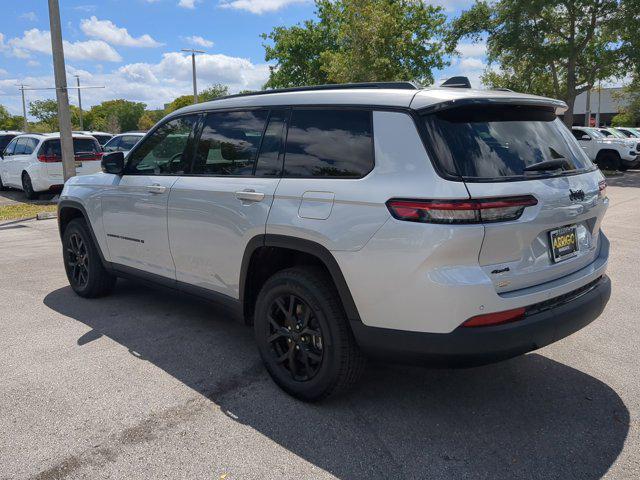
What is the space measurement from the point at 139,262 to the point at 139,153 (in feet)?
3.01

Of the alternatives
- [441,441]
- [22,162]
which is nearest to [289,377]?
[441,441]

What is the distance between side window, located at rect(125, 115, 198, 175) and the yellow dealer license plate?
8.64 ft

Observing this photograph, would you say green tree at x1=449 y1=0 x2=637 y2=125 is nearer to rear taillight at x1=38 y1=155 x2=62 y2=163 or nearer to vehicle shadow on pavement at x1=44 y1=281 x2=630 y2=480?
rear taillight at x1=38 y1=155 x2=62 y2=163

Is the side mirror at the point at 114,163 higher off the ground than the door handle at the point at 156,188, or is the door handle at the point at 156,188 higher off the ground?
the side mirror at the point at 114,163

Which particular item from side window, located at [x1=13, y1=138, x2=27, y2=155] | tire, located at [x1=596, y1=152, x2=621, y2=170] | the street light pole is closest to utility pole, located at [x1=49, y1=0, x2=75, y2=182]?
the street light pole

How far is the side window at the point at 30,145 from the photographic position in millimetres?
14100

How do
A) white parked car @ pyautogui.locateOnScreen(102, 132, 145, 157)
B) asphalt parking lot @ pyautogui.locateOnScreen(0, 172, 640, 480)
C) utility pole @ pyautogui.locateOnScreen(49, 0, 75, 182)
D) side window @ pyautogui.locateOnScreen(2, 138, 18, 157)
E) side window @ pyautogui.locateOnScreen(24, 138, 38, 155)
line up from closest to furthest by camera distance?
asphalt parking lot @ pyautogui.locateOnScreen(0, 172, 640, 480)
utility pole @ pyautogui.locateOnScreen(49, 0, 75, 182)
side window @ pyautogui.locateOnScreen(24, 138, 38, 155)
side window @ pyautogui.locateOnScreen(2, 138, 18, 157)
white parked car @ pyautogui.locateOnScreen(102, 132, 145, 157)

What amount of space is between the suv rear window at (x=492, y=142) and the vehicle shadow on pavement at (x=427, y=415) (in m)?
1.38

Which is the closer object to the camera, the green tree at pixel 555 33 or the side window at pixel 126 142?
the side window at pixel 126 142

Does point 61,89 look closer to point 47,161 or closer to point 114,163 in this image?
point 47,161

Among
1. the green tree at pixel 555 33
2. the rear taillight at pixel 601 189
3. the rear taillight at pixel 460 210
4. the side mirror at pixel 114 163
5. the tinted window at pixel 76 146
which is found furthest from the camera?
the green tree at pixel 555 33

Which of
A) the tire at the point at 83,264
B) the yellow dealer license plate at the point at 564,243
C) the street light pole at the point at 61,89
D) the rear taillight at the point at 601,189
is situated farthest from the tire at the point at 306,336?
the street light pole at the point at 61,89

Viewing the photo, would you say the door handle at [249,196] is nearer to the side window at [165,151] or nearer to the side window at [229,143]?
the side window at [229,143]

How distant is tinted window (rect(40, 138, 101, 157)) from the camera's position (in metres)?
13.8
